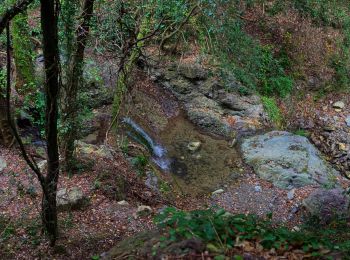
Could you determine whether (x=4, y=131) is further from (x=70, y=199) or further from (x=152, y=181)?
(x=152, y=181)

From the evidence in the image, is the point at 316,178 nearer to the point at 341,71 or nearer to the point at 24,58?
the point at 341,71

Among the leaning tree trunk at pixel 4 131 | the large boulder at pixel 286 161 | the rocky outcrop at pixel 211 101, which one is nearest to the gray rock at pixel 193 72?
the rocky outcrop at pixel 211 101

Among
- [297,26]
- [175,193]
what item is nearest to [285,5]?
[297,26]

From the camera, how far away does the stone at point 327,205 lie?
6879 millimetres

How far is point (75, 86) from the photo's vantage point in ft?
21.0

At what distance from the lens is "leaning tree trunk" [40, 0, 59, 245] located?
368 centimetres

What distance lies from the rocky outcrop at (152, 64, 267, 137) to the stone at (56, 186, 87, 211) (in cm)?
572

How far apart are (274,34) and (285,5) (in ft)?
4.49

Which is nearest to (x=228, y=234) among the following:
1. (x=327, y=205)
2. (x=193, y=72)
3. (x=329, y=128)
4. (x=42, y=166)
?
(x=327, y=205)

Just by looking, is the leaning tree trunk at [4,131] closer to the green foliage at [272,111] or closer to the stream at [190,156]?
the stream at [190,156]

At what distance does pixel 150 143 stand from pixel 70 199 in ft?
13.7

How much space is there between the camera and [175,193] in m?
8.56

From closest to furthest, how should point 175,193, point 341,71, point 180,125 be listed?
point 175,193 < point 180,125 < point 341,71

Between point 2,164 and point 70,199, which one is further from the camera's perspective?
point 2,164
